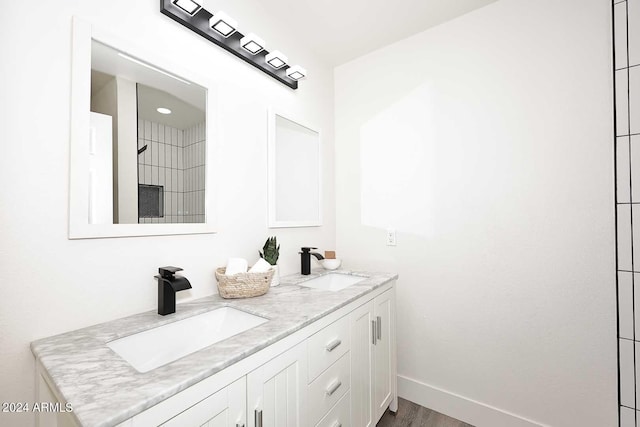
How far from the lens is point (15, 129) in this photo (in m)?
0.82

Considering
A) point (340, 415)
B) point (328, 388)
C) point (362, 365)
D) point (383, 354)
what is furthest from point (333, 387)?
point (383, 354)

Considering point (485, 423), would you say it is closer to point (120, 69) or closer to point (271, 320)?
point (271, 320)

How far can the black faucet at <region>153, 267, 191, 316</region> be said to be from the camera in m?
1.02

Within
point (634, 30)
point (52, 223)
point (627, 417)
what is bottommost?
point (627, 417)

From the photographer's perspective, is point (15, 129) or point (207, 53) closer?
point (15, 129)

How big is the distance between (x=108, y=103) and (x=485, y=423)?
8.19 feet

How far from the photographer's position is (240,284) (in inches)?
48.3

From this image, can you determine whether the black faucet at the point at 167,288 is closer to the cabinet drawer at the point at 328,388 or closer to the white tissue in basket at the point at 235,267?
the white tissue in basket at the point at 235,267

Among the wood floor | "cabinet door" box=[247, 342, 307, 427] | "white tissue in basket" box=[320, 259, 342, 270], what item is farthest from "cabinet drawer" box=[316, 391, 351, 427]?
"white tissue in basket" box=[320, 259, 342, 270]

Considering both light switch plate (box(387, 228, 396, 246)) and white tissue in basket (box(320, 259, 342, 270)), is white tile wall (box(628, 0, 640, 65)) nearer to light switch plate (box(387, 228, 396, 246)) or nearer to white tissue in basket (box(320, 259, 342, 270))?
light switch plate (box(387, 228, 396, 246))

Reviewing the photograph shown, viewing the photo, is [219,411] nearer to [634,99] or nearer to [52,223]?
[52,223]

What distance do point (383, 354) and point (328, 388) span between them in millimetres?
592

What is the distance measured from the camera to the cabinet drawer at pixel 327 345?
1.04m

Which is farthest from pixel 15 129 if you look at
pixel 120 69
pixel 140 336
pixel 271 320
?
pixel 271 320
